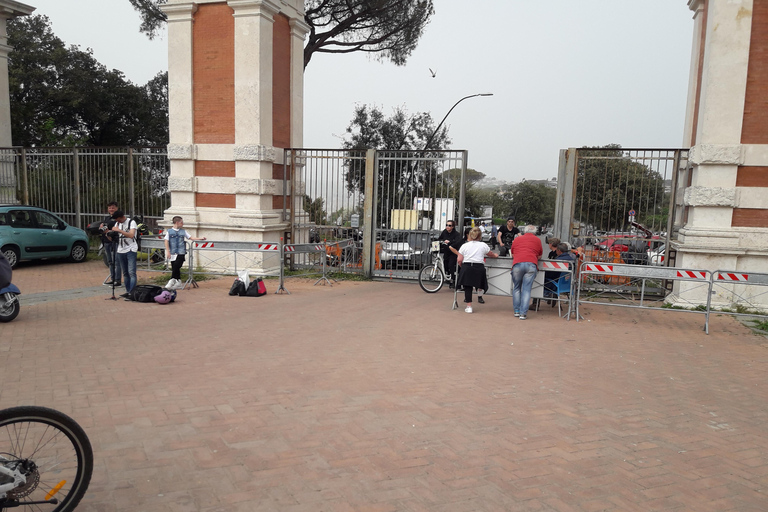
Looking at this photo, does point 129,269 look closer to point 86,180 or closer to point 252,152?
point 252,152

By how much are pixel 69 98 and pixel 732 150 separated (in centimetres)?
3243

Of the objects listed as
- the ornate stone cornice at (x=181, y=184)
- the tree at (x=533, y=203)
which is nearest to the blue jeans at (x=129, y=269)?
the ornate stone cornice at (x=181, y=184)

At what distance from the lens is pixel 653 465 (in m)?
4.18

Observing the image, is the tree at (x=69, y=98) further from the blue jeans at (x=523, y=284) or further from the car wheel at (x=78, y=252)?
the blue jeans at (x=523, y=284)

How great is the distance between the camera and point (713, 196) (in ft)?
34.5

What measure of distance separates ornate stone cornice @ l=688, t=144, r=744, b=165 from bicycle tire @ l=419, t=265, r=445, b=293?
5.75 m

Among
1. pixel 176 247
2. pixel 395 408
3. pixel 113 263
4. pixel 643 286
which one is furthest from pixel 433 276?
pixel 395 408

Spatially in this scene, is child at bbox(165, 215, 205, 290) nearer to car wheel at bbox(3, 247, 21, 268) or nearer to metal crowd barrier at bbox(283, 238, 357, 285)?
metal crowd barrier at bbox(283, 238, 357, 285)

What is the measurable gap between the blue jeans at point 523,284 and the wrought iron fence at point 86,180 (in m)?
10.7

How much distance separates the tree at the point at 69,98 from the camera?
95.6 ft

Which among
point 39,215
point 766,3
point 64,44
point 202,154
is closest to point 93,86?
point 64,44

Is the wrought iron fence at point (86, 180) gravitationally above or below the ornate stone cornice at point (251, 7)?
below

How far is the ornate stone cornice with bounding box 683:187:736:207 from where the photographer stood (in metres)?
10.5

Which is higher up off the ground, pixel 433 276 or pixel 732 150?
pixel 732 150
